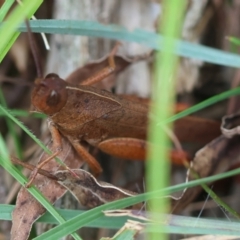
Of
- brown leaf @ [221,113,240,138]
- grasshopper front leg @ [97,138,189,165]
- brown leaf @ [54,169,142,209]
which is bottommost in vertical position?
brown leaf @ [54,169,142,209]

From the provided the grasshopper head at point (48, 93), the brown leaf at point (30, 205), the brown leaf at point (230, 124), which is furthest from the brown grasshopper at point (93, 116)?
the brown leaf at point (230, 124)

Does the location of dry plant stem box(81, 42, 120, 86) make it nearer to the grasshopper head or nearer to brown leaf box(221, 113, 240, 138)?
the grasshopper head

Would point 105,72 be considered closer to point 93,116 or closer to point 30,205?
point 93,116

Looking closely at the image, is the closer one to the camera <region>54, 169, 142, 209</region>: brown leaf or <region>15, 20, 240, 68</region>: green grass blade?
<region>15, 20, 240, 68</region>: green grass blade

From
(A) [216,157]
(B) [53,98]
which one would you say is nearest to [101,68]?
(B) [53,98]

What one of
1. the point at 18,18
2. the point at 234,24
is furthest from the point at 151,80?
the point at 18,18

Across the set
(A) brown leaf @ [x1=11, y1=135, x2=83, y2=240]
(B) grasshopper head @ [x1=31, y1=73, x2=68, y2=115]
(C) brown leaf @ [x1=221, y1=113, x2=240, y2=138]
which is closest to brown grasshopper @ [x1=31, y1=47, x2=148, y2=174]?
(B) grasshopper head @ [x1=31, y1=73, x2=68, y2=115]
